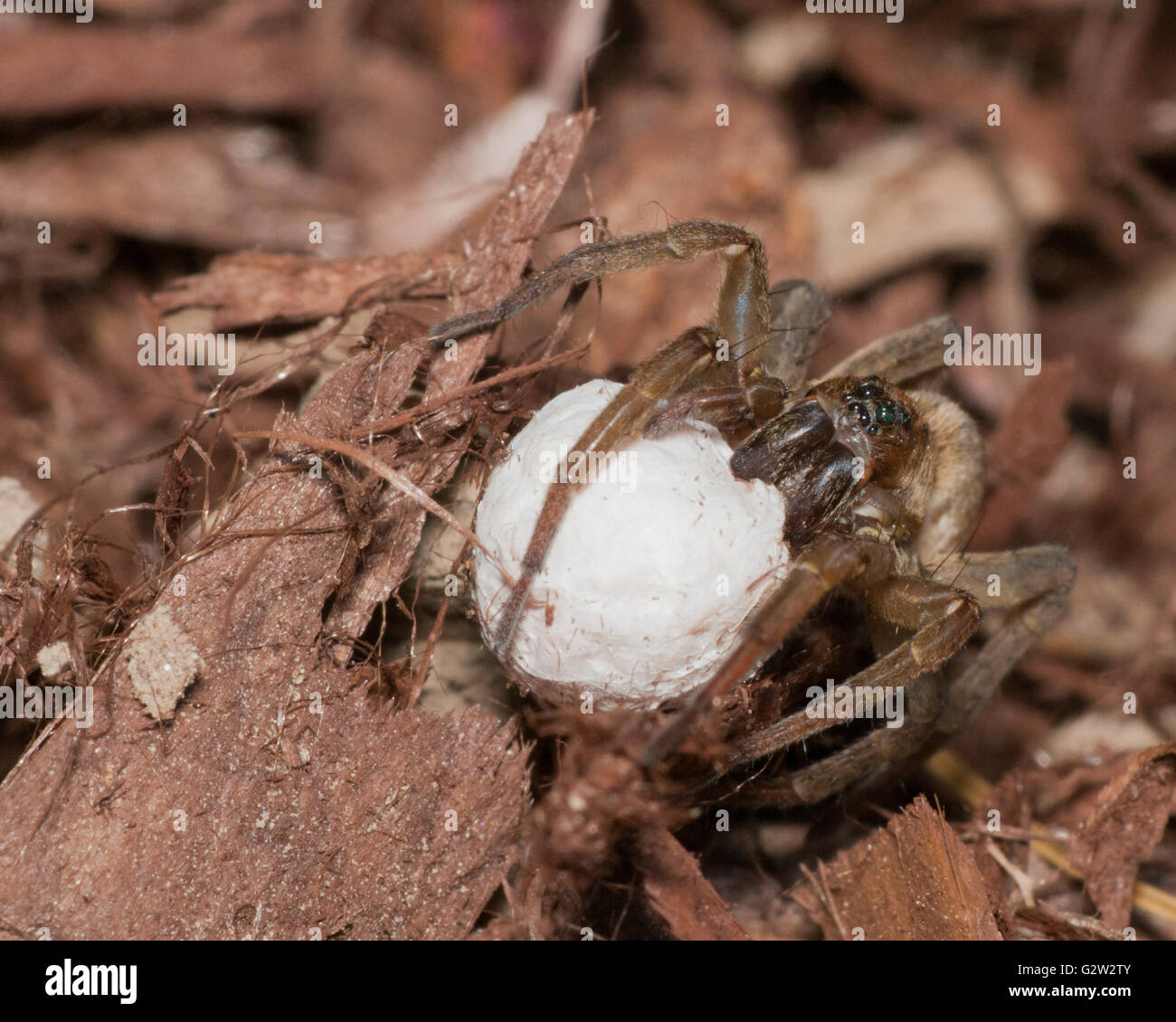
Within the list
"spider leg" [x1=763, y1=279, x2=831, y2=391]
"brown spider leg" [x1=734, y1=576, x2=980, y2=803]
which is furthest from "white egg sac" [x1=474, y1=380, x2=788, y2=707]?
"spider leg" [x1=763, y1=279, x2=831, y2=391]

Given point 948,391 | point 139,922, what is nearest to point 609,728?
point 139,922

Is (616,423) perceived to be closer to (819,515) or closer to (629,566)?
(629,566)

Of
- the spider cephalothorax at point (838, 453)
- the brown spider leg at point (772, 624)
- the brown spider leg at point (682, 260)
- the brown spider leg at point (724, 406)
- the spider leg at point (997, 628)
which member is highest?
the brown spider leg at point (682, 260)

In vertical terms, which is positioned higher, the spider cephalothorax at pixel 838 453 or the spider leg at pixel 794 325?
the spider leg at pixel 794 325

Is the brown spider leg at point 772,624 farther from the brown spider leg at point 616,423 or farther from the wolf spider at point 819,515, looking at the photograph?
the brown spider leg at point 616,423

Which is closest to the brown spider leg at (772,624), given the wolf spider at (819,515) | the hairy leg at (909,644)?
the wolf spider at (819,515)

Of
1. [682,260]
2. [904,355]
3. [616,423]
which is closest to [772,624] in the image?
[616,423]
